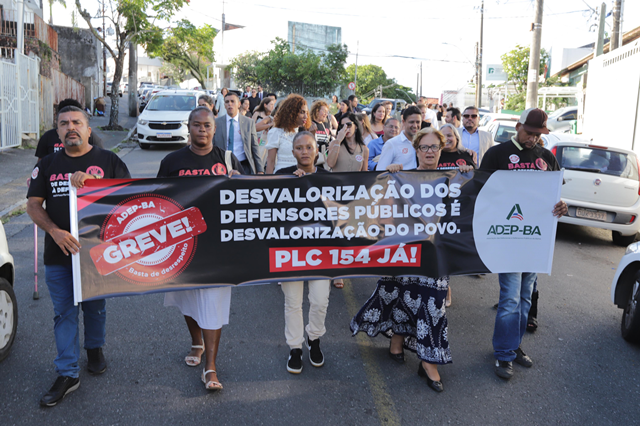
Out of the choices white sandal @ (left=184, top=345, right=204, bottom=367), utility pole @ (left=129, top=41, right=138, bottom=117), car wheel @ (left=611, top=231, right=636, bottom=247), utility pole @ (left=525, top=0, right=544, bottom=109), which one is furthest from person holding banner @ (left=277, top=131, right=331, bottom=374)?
utility pole @ (left=129, top=41, right=138, bottom=117)

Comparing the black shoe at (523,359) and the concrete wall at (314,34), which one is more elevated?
the concrete wall at (314,34)

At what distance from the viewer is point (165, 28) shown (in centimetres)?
2289

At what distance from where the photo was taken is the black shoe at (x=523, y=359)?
4.37 m

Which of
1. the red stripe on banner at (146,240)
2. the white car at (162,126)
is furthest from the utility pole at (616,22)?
the red stripe on banner at (146,240)

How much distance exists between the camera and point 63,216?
12.2ft

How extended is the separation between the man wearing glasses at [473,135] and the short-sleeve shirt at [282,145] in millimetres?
2651

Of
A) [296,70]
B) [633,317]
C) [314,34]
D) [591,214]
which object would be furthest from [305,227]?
[314,34]

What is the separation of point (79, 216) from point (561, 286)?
5488 mm

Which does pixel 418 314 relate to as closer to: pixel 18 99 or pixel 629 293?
pixel 629 293

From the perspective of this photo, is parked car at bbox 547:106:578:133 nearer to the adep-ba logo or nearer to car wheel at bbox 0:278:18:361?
the adep-ba logo

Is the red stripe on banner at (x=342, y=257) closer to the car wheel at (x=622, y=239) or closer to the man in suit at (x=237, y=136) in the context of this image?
the man in suit at (x=237, y=136)

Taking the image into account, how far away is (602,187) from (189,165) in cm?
732

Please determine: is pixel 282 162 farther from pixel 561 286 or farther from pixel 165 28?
pixel 165 28

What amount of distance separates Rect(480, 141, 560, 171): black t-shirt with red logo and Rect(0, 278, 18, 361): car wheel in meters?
3.87
